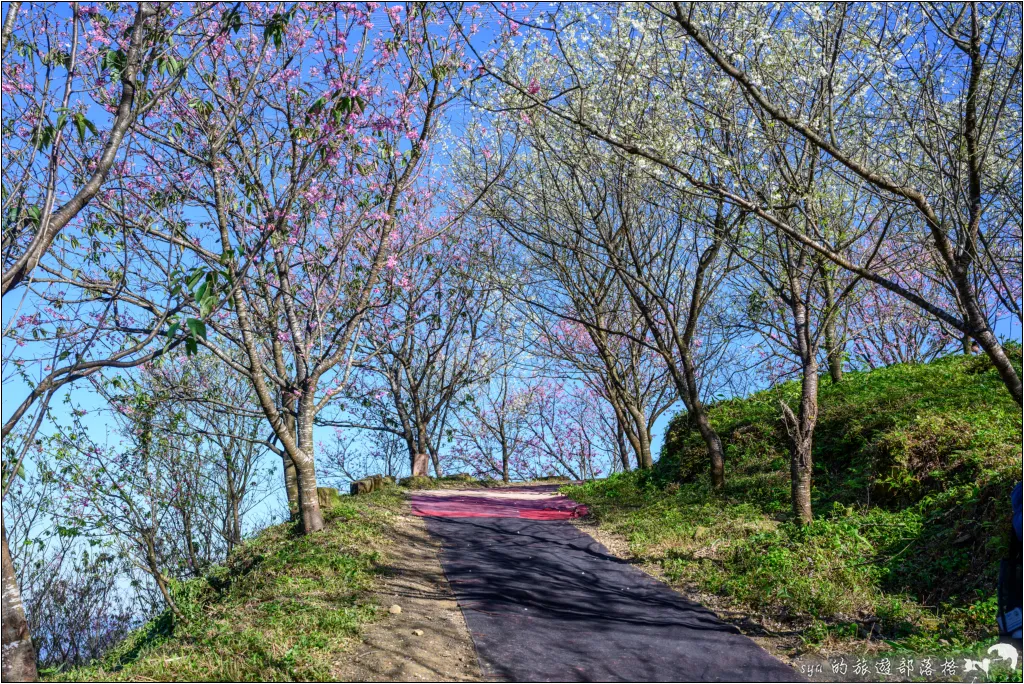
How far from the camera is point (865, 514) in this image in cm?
843

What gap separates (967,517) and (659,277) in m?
6.25

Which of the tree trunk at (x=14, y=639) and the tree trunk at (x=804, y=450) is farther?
the tree trunk at (x=804, y=450)

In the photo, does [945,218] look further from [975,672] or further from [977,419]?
[977,419]

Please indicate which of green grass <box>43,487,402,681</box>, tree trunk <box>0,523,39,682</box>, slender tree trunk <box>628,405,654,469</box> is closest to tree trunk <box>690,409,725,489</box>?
slender tree trunk <box>628,405,654,469</box>

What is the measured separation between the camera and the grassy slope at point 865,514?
6.16m

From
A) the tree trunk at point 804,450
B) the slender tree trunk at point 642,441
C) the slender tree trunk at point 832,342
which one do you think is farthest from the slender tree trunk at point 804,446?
the slender tree trunk at point 642,441

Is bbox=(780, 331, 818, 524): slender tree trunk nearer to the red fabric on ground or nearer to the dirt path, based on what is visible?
the dirt path

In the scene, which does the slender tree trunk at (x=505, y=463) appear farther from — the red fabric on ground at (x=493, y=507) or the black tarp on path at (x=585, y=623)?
the black tarp on path at (x=585, y=623)

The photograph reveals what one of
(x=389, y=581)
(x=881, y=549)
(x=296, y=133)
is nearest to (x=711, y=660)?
(x=881, y=549)

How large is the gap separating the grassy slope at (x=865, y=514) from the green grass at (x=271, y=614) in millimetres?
3277

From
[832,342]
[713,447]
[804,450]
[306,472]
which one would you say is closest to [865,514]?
[804,450]

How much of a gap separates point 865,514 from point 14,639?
7777 mm

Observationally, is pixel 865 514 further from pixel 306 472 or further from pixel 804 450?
pixel 306 472

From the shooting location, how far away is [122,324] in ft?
26.0
